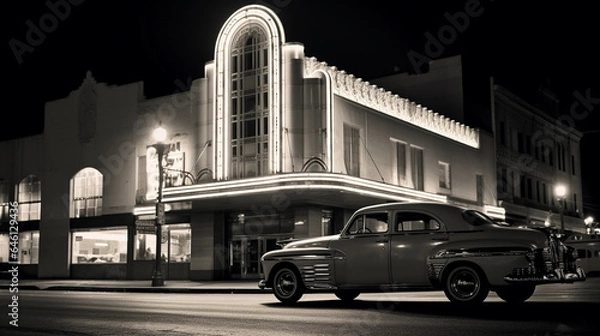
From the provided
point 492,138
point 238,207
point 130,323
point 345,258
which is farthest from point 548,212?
point 130,323

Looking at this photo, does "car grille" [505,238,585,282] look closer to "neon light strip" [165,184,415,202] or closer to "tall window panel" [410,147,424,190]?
"neon light strip" [165,184,415,202]

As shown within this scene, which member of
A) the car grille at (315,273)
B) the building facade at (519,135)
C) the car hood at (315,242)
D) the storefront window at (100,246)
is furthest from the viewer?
the building facade at (519,135)

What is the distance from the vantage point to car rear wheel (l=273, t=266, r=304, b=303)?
552 inches

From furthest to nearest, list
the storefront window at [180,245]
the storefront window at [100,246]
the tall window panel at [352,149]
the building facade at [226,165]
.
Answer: the storefront window at [100,246] → the storefront window at [180,245] → the tall window panel at [352,149] → the building facade at [226,165]

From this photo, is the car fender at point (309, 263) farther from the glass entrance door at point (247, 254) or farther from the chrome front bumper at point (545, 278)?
the glass entrance door at point (247, 254)

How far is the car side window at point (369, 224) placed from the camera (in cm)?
1318

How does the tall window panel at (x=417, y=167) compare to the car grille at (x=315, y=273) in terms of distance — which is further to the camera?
the tall window panel at (x=417, y=167)

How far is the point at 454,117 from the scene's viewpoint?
44875mm

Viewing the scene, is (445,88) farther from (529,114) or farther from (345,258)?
(345,258)

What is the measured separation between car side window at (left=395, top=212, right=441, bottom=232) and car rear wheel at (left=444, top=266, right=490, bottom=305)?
3.03 feet

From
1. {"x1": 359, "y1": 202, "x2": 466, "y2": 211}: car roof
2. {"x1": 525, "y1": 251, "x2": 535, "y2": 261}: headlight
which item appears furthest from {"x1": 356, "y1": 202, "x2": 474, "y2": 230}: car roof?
{"x1": 525, "y1": 251, "x2": 535, "y2": 261}: headlight

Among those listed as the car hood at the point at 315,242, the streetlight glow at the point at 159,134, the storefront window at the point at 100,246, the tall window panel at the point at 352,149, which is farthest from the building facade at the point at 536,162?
the car hood at the point at 315,242

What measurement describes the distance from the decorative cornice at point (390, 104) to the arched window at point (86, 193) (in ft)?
48.9

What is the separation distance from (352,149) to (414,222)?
63.4ft
